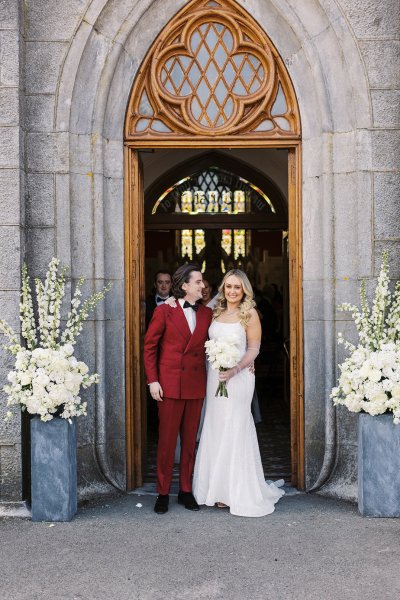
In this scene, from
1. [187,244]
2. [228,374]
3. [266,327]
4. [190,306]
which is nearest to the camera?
[228,374]

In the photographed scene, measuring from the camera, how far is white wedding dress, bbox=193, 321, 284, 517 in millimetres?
5457

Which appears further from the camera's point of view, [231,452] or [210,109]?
[210,109]

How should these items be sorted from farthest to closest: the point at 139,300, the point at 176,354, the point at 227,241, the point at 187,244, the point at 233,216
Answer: the point at 227,241
the point at 187,244
the point at 233,216
the point at 139,300
the point at 176,354

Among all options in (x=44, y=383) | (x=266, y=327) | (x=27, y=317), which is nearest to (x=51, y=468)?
(x=44, y=383)

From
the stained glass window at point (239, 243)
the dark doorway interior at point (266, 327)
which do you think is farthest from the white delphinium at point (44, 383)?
the stained glass window at point (239, 243)

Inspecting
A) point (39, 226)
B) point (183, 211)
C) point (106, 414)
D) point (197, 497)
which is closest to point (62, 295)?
point (39, 226)

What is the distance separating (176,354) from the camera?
552 cm

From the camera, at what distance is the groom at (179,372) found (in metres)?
5.50

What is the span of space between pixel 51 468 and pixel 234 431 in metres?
1.39

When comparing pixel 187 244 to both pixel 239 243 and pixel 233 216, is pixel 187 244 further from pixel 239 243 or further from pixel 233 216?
pixel 233 216

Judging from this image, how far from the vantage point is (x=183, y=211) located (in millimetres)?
11961

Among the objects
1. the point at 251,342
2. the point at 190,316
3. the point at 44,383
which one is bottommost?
the point at 44,383

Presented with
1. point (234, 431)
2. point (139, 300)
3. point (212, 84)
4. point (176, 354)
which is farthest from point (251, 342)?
point (212, 84)

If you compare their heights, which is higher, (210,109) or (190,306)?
(210,109)
